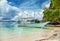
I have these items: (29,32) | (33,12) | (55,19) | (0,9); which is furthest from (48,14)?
(0,9)

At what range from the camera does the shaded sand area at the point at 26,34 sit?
1.69 m

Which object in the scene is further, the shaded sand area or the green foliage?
the green foliage

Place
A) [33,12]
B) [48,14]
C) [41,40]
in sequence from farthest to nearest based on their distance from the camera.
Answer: [48,14] → [33,12] → [41,40]

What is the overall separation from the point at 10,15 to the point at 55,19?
605mm

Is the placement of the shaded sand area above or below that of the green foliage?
below

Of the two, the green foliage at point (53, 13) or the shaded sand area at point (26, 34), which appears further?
the green foliage at point (53, 13)

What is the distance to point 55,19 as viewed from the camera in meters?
1.87

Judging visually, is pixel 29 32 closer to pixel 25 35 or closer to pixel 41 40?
pixel 25 35

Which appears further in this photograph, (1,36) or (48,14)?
(48,14)

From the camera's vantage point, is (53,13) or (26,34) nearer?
(26,34)

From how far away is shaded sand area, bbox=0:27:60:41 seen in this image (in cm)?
169

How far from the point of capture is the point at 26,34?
1749mm

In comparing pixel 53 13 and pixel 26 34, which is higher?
pixel 53 13

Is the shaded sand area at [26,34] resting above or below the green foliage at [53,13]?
below
